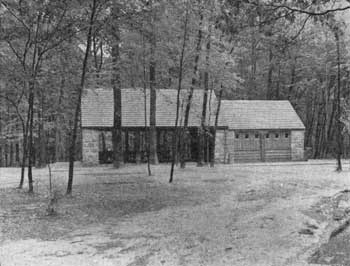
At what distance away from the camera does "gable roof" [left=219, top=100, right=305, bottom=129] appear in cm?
2575

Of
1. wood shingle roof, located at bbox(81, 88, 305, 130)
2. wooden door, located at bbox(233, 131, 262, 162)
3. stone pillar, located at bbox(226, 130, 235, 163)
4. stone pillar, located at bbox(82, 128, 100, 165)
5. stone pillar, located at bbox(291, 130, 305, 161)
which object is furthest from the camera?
stone pillar, located at bbox(291, 130, 305, 161)

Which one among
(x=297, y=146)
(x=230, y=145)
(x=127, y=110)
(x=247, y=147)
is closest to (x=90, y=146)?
(x=127, y=110)

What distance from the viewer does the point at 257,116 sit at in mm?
26719

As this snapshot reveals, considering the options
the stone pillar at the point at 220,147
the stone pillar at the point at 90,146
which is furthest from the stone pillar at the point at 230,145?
the stone pillar at the point at 90,146

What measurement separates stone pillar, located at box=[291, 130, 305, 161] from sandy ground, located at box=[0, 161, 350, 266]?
12.8 m

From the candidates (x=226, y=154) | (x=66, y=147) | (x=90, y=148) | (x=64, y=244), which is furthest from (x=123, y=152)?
(x=64, y=244)

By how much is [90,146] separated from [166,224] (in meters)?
15.4

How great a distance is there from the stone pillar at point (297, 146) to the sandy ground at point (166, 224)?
12772 millimetres

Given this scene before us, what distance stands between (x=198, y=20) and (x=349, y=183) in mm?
Answer: 7978

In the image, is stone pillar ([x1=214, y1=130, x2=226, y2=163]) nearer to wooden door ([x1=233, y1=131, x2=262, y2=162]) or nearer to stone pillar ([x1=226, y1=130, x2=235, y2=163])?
stone pillar ([x1=226, y1=130, x2=235, y2=163])

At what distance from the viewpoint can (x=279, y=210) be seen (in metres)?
8.61

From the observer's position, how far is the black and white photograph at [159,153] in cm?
611

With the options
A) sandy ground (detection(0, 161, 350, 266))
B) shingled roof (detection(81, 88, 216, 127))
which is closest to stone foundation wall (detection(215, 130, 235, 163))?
shingled roof (detection(81, 88, 216, 127))

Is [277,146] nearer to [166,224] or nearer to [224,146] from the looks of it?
[224,146]
